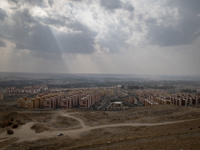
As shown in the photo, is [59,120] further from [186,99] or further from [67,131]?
[186,99]

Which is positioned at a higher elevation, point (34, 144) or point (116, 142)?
point (116, 142)

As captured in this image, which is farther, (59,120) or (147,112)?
(147,112)

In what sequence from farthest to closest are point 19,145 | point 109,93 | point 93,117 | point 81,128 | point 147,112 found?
point 109,93, point 147,112, point 93,117, point 81,128, point 19,145

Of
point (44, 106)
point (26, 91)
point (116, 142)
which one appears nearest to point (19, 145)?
point (116, 142)

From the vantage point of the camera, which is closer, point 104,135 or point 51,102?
point 104,135

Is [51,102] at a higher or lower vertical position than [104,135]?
lower

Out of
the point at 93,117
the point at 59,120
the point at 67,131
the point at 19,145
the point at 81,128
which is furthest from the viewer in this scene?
the point at 93,117

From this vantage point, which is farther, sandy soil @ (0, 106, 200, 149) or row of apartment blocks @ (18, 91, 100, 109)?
row of apartment blocks @ (18, 91, 100, 109)

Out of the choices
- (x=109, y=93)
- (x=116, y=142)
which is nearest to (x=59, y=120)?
(x=116, y=142)

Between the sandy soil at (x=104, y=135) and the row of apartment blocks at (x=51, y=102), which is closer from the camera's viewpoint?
the sandy soil at (x=104, y=135)
